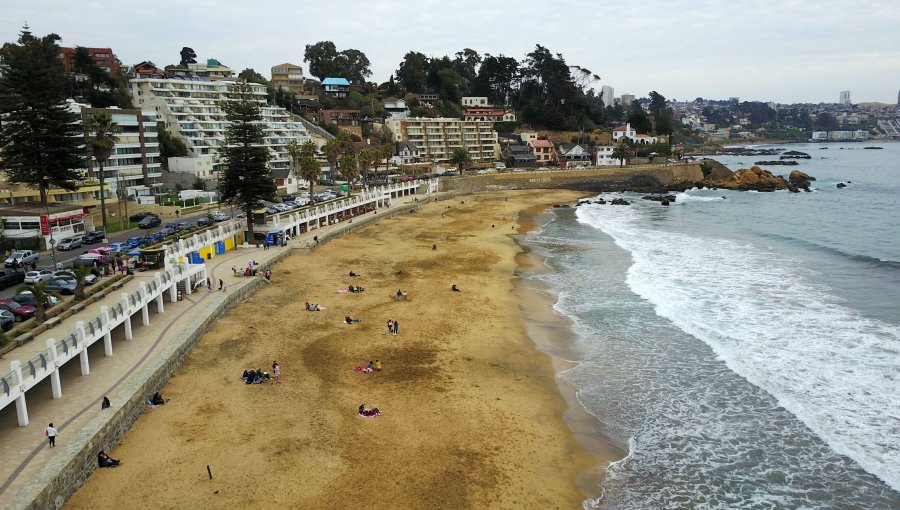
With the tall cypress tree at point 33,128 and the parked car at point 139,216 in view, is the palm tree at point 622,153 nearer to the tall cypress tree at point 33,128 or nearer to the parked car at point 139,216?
the parked car at point 139,216

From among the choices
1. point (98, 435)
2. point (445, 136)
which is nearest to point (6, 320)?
point (98, 435)

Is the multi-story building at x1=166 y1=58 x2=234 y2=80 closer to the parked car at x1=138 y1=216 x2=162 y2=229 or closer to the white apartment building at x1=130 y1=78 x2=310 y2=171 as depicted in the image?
the white apartment building at x1=130 y1=78 x2=310 y2=171

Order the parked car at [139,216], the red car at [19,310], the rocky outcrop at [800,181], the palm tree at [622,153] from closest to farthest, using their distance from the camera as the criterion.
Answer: the red car at [19,310] < the parked car at [139,216] < the rocky outcrop at [800,181] < the palm tree at [622,153]

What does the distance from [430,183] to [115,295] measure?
54.9 m

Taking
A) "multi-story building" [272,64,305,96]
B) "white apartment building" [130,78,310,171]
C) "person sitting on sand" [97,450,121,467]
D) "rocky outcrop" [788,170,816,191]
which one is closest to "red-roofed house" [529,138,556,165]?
"rocky outcrop" [788,170,816,191]

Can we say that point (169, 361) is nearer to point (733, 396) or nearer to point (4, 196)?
point (733, 396)

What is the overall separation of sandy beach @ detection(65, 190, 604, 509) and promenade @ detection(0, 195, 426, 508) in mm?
1080

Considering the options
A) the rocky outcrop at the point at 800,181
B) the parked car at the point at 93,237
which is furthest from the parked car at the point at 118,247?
the rocky outcrop at the point at 800,181

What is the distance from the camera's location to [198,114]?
251 ft

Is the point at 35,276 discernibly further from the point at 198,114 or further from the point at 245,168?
the point at 198,114

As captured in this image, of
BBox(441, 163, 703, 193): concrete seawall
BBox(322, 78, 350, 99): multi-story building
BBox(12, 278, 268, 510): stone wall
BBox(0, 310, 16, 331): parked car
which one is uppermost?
BBox(322, 78, 350, 99): multi-story building

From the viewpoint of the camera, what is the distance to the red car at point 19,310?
69.5 feet

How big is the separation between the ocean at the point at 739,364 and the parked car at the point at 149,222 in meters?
28.6

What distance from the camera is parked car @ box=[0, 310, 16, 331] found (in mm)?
20047
